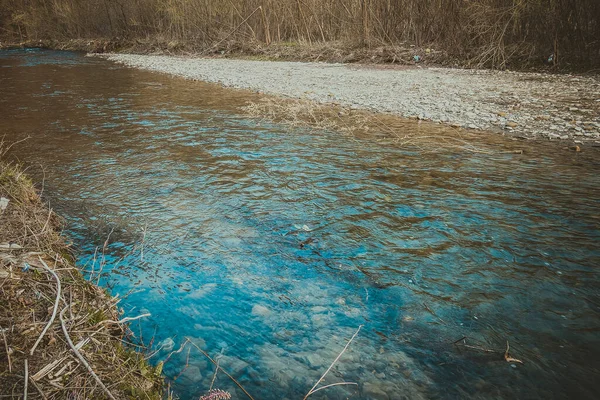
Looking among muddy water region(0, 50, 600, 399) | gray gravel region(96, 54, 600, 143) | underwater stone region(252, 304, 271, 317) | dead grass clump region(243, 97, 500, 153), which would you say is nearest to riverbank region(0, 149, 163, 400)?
muddy water region(0, 50, 600, 399)

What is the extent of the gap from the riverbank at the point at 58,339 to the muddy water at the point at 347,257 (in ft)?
1.10

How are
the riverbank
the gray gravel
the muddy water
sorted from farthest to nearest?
the gray gravel
the muddy water
the riverbank

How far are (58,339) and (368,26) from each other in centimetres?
1686

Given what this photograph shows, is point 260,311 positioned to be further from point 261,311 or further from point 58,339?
point 58,339

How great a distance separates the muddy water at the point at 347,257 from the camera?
88.7 inches

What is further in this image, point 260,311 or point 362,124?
point 362,124

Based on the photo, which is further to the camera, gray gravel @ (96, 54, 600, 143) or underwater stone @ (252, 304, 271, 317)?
gray gravel @ (96, 54, 600, 143)

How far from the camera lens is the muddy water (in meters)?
2.25

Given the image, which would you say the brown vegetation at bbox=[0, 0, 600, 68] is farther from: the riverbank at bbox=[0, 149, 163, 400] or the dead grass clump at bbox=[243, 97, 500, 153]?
the riverbank at bbox=[0, 149, 163, 400]

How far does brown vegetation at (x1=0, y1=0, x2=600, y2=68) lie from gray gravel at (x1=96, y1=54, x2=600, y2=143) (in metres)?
1.47

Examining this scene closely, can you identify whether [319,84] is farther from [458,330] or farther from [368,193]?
[458,330]

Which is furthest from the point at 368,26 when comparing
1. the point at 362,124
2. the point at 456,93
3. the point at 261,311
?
the point at 261,311

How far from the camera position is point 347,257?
11.0 feet

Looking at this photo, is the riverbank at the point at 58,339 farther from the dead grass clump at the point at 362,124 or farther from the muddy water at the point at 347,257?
the dead grass clump at the point at 362,124
